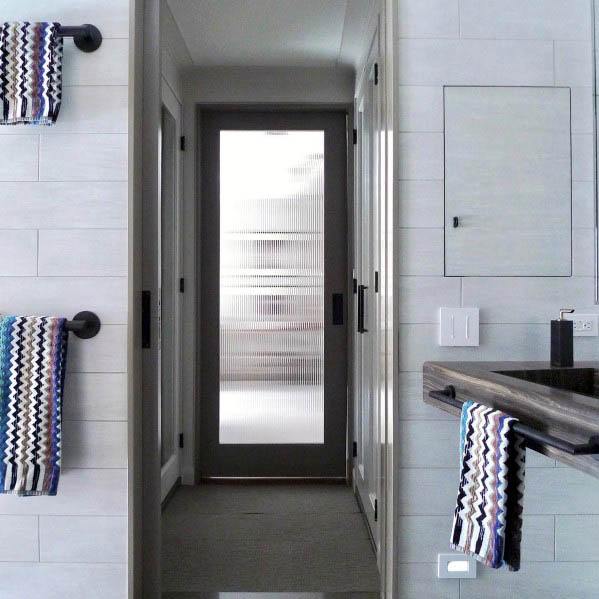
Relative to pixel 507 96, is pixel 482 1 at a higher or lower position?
higher

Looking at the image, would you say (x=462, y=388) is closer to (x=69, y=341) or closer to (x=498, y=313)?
(x=498, y=313)

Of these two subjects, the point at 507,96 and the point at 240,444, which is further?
the point at 240,444

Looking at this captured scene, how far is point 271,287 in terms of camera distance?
12.5ft

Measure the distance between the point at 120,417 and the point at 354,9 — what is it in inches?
86.1

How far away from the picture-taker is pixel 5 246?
6.24 feet

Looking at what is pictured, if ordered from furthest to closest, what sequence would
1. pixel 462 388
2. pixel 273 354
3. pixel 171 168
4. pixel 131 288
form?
pixel 273 354, pixel 171 168, pixel 131 288, pixel 462 388

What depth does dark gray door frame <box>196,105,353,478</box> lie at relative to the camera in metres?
3.79

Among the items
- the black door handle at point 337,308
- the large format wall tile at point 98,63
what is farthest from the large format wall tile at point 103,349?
the black door handle at point 337,308

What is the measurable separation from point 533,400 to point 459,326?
737 mm

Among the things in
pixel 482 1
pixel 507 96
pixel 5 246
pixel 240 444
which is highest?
pixel 482 1

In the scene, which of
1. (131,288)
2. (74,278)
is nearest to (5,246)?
(74,278)

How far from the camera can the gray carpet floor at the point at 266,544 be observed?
2.42 m

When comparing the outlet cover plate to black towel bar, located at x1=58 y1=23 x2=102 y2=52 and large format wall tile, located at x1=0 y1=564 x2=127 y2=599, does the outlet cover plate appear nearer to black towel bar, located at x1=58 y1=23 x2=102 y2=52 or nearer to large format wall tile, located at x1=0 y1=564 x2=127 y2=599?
large format wall tile, located at x1=0 y1=564 x2=127 y2=599

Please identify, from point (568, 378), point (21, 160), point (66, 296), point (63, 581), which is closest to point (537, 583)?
point (568, 378)
